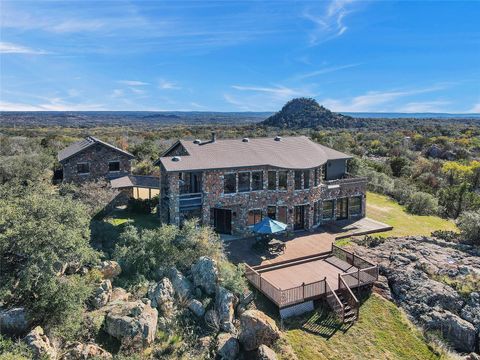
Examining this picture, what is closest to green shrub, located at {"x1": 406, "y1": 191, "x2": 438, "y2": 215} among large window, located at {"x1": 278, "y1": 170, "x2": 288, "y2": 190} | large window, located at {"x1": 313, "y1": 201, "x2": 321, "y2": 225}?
large window, located at {"x1": 313, "y1": 201, "x2": 321, "y2": 225}

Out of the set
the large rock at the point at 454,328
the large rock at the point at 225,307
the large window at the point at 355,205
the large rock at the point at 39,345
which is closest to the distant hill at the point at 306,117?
the large window at the point at 355,205

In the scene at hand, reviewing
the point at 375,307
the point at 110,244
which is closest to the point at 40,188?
the point at 110,244

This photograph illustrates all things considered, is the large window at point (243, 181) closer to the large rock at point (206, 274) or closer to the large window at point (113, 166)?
the large rock at point (206, 274)

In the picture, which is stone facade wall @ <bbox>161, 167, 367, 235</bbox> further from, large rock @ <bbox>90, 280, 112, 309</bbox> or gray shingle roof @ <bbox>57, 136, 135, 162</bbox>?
gray shingle roof @ <bbox>57, 136, 135, 162</bbox>

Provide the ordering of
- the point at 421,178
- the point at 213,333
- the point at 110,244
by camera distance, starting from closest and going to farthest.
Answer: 1. the point at 213,333
2. the point at 110,244
3. the point at 421,178

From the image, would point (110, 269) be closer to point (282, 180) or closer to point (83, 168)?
point (282, 180)

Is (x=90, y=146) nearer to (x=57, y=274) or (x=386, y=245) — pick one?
(x=57, y=274)

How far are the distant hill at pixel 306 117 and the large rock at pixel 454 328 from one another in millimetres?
108902

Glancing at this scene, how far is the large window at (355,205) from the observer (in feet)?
99.0

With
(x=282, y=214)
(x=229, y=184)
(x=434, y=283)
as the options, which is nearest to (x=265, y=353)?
(x=434, y=283)

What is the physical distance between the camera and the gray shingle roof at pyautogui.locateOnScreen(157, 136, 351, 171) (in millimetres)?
23953

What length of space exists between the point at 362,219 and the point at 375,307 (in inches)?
467

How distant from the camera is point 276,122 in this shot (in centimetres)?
14125

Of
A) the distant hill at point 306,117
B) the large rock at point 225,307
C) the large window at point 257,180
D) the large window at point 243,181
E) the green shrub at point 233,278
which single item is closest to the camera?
the large rock at point 225,307
